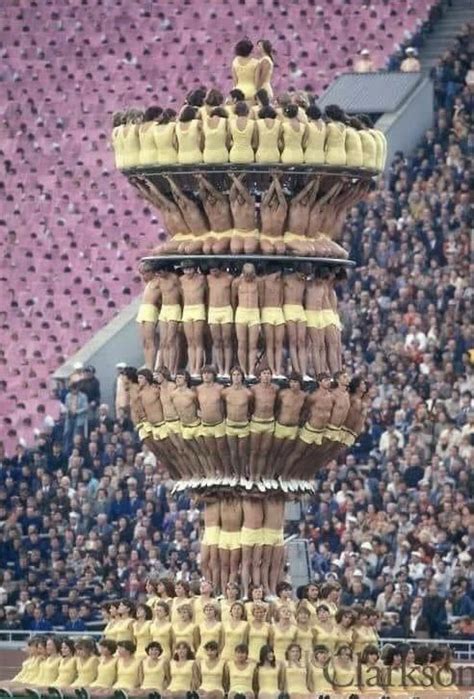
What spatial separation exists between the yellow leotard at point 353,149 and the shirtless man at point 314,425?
8.55 ft

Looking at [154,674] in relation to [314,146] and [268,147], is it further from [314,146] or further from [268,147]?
[314,146]

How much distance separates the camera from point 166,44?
82312mm

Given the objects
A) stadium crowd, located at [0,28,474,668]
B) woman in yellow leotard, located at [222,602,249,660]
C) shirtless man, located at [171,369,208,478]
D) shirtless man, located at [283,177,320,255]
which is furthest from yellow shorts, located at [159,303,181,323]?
stadium crowd, located at [0,28,474,668]

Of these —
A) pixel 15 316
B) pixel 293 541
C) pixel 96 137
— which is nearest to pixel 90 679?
pixel 293 541

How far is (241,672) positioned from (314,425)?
3318 millimetres

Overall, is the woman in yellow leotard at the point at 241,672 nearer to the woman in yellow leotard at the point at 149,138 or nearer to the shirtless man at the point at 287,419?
the shirtless man at the point at 287,419

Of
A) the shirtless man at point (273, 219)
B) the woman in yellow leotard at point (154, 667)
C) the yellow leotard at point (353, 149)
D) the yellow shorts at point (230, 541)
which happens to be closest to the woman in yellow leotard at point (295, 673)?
the woman in yellow leotard at point (154, 667)

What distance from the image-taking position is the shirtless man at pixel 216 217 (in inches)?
2040

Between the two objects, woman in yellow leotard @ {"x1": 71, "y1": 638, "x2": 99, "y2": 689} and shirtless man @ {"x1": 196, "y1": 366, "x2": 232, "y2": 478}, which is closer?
woman in yellow leotard @ {"x1": 71, "y1": 638, "x2": 99, "y2": 689}

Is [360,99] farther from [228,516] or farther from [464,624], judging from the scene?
[228,516]

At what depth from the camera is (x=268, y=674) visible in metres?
50.5

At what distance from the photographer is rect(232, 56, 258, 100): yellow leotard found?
173 ft

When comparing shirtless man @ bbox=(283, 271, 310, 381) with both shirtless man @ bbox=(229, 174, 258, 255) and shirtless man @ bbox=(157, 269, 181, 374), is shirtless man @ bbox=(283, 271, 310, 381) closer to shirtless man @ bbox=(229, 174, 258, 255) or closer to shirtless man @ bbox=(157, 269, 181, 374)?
shirtless man @ bbox=(229, 174, 258, 255)

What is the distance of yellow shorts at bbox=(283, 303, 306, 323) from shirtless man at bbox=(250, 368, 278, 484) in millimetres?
714
